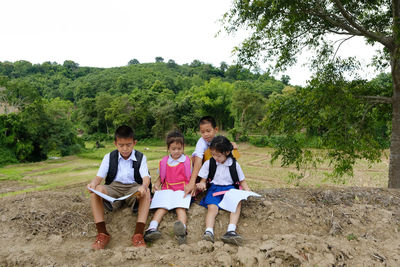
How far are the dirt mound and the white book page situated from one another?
22cm

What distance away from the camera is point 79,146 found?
28.0 meters

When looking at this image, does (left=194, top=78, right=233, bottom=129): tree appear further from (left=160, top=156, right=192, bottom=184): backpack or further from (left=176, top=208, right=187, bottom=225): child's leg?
(left=176, top=208, right=187, bottom=225): child's leg

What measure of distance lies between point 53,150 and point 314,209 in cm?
2676

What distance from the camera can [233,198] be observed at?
3.14m

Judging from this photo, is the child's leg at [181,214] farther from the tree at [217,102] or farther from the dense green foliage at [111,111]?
the tree at [217,102]

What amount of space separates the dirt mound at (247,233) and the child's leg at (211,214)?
19 centimetres

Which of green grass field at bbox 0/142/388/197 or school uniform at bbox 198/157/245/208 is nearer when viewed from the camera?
school uniform at bbox 198/157/245/208

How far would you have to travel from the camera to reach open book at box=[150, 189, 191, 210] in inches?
126

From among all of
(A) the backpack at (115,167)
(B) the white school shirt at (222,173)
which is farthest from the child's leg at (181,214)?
(A) the backpack at (115,167)

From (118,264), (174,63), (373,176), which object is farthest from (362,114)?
(174,63)

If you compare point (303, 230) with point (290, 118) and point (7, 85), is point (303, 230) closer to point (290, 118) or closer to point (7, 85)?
point (290, 118)

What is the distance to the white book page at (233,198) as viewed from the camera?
307cm

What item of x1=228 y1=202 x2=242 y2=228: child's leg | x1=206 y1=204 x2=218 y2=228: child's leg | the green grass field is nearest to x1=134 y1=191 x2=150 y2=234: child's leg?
x1=206 y1=204 x2=218 y2=228: child's leg

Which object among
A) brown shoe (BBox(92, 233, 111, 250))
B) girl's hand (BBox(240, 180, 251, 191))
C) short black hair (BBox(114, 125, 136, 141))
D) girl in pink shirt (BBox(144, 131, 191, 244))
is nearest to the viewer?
brown shoe (BBox(92, 233, 111, 250))
